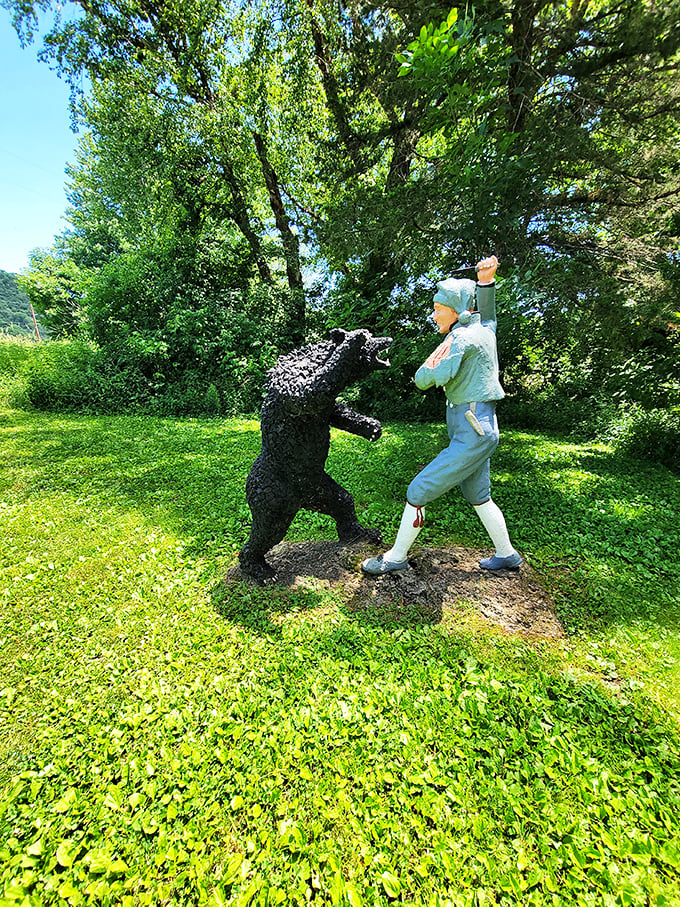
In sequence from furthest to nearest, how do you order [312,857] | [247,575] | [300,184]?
[300,184]
[247,575]
[312,857]

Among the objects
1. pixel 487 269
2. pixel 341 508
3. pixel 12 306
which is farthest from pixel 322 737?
pixel 12 306

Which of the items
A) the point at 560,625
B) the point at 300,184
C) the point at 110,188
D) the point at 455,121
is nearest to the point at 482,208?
the point at 455,121

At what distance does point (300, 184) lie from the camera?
Answer: 10.7 m

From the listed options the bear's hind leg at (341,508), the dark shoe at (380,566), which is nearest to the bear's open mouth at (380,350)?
the bear's hind leg at (341,508)

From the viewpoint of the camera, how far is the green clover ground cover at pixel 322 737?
1.51 metres

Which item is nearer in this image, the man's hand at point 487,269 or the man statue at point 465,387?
the man statue at point 465,387

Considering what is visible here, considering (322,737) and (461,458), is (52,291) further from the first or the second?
(322,737)

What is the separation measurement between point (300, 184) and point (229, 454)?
8.37 meters

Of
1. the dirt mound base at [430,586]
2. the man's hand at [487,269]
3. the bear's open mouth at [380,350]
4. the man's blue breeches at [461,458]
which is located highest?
the man's hand at [487,269]

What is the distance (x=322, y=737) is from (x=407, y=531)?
1359 mm

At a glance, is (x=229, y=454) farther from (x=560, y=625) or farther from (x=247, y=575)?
(x=560, y=625)

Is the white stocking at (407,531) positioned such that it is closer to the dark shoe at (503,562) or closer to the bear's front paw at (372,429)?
the bear's front paw at (372,429)

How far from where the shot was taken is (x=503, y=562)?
308 centimetres

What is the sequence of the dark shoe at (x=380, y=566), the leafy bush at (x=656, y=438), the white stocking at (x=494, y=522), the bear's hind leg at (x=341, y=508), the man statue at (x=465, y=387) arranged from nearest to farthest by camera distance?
the man statue at (x=465, y=387)
the white stocking at (x=494, y=522)
the dark shoe at (x=380, y=566)
the bear's hind leg at (x=341, y=508)
the leafy bush at (x=656, y=438)
